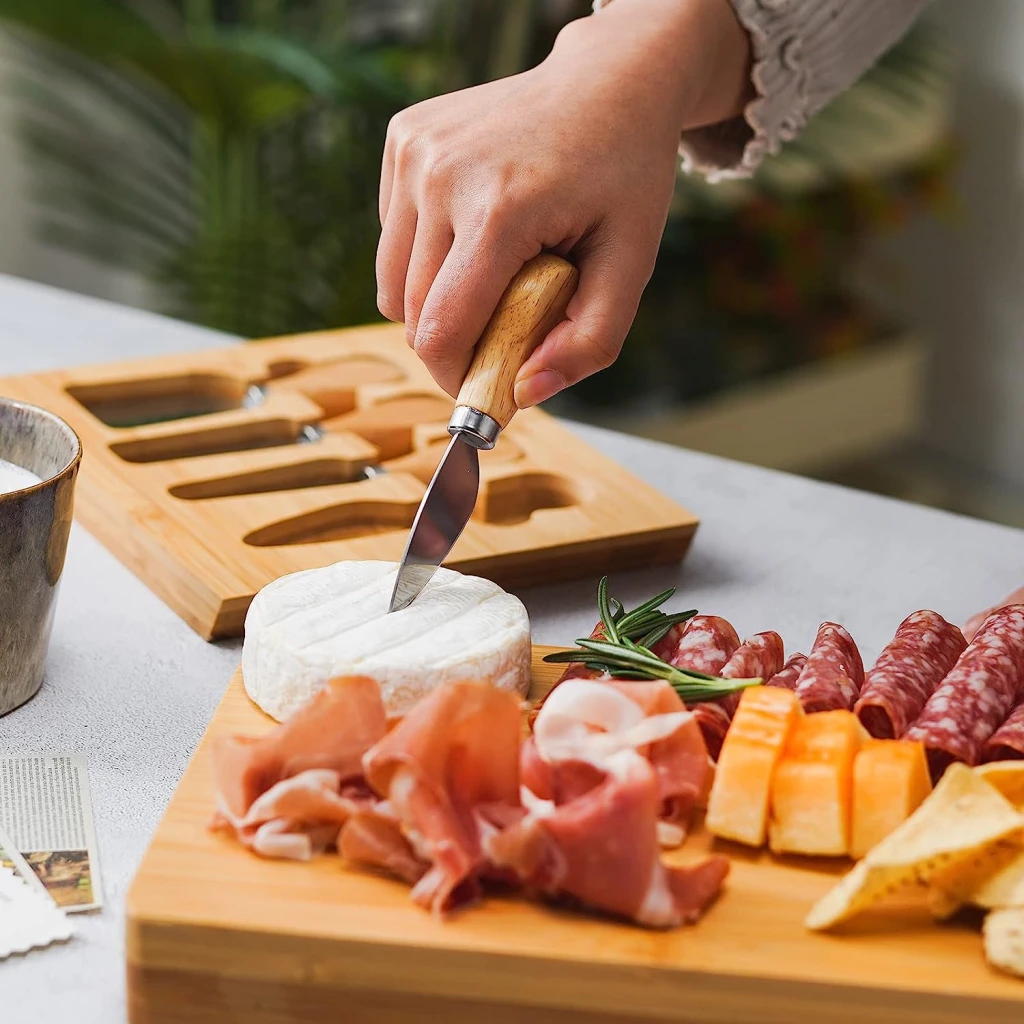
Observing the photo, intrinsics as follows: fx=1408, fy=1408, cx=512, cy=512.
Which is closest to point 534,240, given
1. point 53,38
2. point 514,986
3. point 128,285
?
point 514,986

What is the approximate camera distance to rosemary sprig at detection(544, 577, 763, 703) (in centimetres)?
109

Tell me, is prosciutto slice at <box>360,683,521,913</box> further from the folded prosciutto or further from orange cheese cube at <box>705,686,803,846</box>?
→ orange cheese cube at <box>705,686,803,846</box>

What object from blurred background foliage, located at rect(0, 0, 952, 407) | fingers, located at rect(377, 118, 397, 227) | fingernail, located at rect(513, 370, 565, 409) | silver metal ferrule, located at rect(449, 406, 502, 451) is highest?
fingers, located at rect(377, 118, 397, 227)

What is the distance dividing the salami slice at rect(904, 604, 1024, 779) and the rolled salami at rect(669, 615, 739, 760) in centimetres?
14

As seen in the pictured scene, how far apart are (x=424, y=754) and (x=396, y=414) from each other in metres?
0.95

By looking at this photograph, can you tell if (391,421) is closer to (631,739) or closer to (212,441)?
(212,441)

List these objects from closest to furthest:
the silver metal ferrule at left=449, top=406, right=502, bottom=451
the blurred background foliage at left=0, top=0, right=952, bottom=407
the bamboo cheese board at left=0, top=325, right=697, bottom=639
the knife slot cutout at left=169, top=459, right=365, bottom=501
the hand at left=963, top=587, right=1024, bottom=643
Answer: the silver metal ferrule at left=449, top=406, right=502, bottom=451, the hand at left=963, top=587, right=1024, bottom=643, the bamboo cheese board at left=0, top=325, right=697, bottom=639, the knife slot cutout at left=169, top=459, right=365, bottom=501, the blurred background foliage at left=0, top=0, right=952, bottom=407

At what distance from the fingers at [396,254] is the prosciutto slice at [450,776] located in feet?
1.66

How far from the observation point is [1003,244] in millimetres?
4621

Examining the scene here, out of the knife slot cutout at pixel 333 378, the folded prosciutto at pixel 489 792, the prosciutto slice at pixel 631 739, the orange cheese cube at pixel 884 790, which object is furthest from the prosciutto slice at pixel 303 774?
the knife slot cutout at pixel 333 378

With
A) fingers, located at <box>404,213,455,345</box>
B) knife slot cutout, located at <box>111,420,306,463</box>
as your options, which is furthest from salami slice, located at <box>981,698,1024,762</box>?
knife slot cutout, located at <box>111,420,306,463</box>

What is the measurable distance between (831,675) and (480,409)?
0.36 meters

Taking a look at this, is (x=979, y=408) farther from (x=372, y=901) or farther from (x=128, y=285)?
(x=372, y=901)

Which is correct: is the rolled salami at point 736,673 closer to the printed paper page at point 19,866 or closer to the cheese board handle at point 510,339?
the cheese board handle at point 510,339
